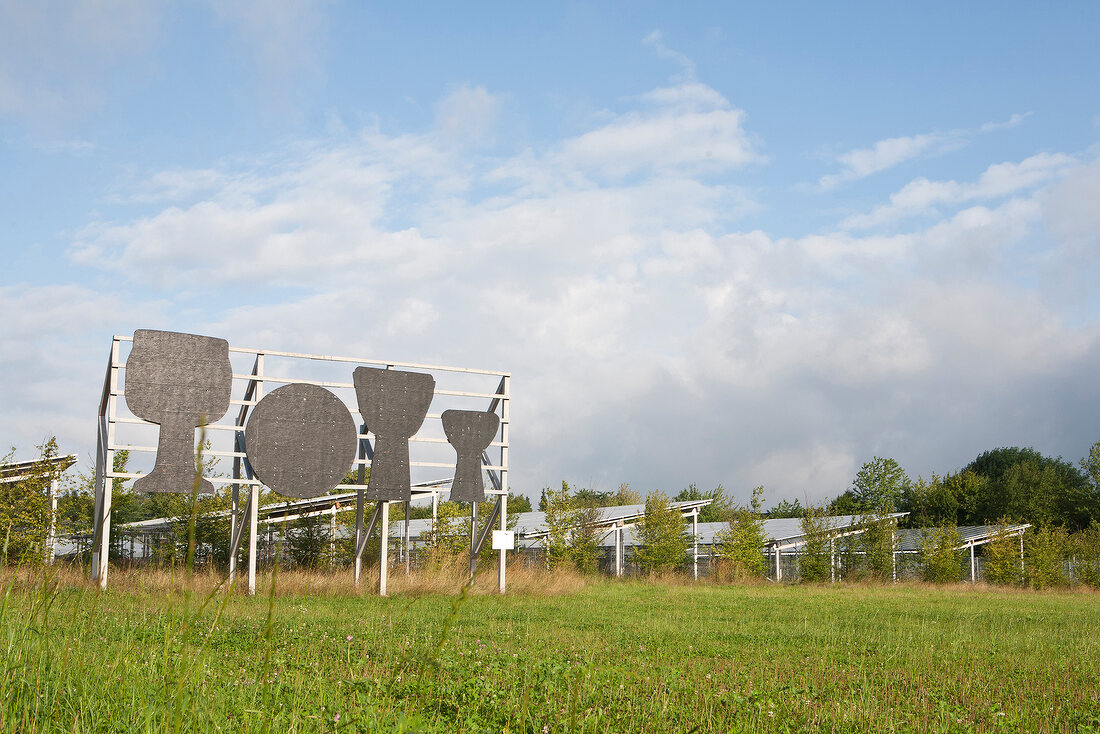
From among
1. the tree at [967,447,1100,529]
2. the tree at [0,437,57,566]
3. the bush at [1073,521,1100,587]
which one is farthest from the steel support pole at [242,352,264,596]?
the tree at [967,447,1100,529]

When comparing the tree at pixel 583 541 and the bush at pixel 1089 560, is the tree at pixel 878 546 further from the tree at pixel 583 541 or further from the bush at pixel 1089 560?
the tree at pixel 583 541

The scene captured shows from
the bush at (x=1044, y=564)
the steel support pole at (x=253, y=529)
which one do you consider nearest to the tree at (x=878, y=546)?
the bush at (x=1044, y=564)

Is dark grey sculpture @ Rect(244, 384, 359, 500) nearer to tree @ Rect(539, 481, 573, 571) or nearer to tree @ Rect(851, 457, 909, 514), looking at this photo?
tree @ Rect(539, 481, 573, 571)

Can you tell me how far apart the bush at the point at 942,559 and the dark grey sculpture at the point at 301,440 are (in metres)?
30.4

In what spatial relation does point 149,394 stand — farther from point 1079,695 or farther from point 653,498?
point 653,498

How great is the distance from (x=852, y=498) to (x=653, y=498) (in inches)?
1567

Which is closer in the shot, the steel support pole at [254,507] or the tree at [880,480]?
the steel support pole at [254,507]

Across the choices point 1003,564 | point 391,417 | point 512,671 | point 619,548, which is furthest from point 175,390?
point 1003,564

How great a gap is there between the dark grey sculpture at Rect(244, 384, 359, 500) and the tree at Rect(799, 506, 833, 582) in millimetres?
25857

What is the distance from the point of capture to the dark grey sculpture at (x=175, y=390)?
19500 mm

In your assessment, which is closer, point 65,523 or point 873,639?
point 873,639

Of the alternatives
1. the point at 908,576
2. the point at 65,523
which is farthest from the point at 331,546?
the point at 908,576

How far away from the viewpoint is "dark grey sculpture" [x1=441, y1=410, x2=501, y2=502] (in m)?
23.4

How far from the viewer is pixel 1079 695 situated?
341 inches
